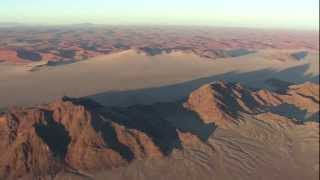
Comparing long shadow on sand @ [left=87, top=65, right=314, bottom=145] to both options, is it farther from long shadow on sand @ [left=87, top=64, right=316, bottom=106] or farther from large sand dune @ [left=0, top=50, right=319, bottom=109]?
large sand dune @ [left=0, top=50, right=319, bottom=109]

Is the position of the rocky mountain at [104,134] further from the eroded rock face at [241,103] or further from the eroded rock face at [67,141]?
the eroded rock face at [241,103]

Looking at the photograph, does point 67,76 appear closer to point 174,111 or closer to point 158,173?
point 174,111

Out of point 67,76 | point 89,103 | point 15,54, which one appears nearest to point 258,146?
point 89,103

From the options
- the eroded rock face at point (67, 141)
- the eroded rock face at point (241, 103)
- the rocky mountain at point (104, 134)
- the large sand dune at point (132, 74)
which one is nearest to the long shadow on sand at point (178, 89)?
the large sand dune at point (132, 74)

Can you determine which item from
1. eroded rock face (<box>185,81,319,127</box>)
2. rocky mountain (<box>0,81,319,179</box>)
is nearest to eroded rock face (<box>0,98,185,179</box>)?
rocky mountain (<box>0,81,319,179</box>)

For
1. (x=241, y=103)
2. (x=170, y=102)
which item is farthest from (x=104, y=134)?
(x=241, y=103)
